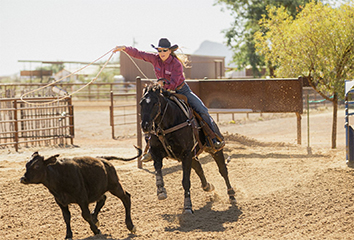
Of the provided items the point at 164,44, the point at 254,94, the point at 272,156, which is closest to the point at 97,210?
the point at 164,44

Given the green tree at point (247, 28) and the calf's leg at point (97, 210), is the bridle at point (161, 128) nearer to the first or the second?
the calf's leg at point (97, 210)

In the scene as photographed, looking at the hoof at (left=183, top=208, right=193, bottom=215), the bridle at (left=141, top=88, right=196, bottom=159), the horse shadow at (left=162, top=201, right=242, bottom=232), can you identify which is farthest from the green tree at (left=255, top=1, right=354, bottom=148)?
the hoof at (left=183, top=208, right=193, bottom=215)

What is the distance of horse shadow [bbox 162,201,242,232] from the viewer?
6.15 m

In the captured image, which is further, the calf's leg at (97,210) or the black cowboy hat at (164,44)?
the black cowboy hat at (164,44)

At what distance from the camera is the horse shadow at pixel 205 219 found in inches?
242

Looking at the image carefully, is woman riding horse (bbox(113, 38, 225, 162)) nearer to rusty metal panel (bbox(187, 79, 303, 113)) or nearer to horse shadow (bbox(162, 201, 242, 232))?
horse shadow (bbox(162, 201, 242, 232))

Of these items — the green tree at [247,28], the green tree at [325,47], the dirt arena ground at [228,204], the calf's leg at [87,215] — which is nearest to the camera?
the calf's leg at [87,215]

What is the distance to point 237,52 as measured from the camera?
101 ft

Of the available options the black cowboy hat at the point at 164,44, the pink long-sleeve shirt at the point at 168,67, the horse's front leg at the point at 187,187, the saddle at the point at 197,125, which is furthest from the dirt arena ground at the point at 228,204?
the black cowboy hat at the point at 164,44

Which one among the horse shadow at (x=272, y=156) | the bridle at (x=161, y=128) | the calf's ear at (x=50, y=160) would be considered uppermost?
the bridle at (x=161, y=128)

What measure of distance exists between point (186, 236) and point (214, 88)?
8.57m

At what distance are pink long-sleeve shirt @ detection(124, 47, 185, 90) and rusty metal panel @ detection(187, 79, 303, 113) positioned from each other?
634cm

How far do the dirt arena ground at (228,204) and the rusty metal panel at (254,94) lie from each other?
140cm

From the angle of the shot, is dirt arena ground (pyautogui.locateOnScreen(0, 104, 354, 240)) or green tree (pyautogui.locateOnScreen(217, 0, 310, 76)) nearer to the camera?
dirt arena ground (pyautogui.locateOnScreen(0, 104, 354, 240))
